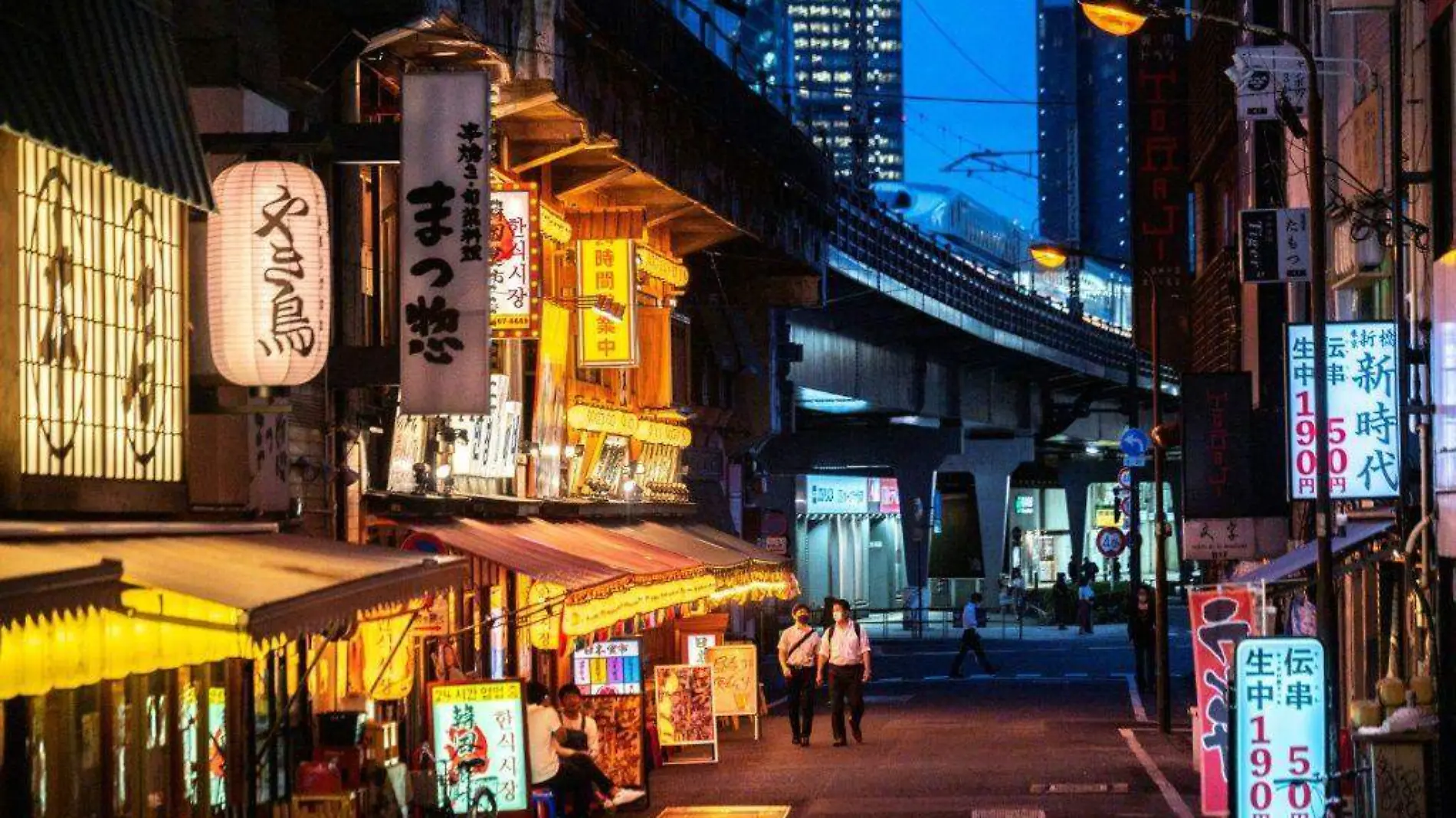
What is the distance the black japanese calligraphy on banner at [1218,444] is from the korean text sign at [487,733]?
44.9ft

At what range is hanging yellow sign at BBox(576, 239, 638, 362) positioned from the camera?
2919 cm

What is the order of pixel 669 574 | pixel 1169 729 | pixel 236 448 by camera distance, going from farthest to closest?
pixel 1169 729 < pixel 669 574 < pixel 236 448

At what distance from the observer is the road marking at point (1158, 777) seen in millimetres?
22891

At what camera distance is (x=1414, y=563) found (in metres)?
19.7

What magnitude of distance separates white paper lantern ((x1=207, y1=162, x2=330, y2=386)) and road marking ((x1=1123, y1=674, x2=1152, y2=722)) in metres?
23.4

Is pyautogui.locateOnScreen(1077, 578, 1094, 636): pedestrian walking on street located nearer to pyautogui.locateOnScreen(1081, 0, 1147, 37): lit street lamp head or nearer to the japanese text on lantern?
the japanese text on lantern

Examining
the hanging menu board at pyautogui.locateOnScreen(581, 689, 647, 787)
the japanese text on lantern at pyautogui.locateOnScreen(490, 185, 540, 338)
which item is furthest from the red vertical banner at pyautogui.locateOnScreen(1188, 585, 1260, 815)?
the japanese text on lantern at pyautogui.locateOnScreen(490, 185, 540, 338)

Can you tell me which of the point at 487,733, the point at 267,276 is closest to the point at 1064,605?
the point at 487,733

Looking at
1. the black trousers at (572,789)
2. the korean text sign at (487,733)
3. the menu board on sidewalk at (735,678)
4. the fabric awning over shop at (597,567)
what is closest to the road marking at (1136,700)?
the menu board on sidewalk at (735,678)

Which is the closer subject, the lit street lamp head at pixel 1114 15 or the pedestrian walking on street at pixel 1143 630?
the lit street lamp head at pixel 1114 15

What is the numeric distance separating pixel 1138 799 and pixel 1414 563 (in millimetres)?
5418

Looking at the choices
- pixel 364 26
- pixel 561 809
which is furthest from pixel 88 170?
pixel 561 809

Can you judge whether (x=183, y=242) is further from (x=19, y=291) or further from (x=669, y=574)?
(x=669, y=574)

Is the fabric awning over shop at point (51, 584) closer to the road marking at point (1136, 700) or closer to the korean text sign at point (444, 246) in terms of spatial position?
the korean text sign at point (444, 246)
